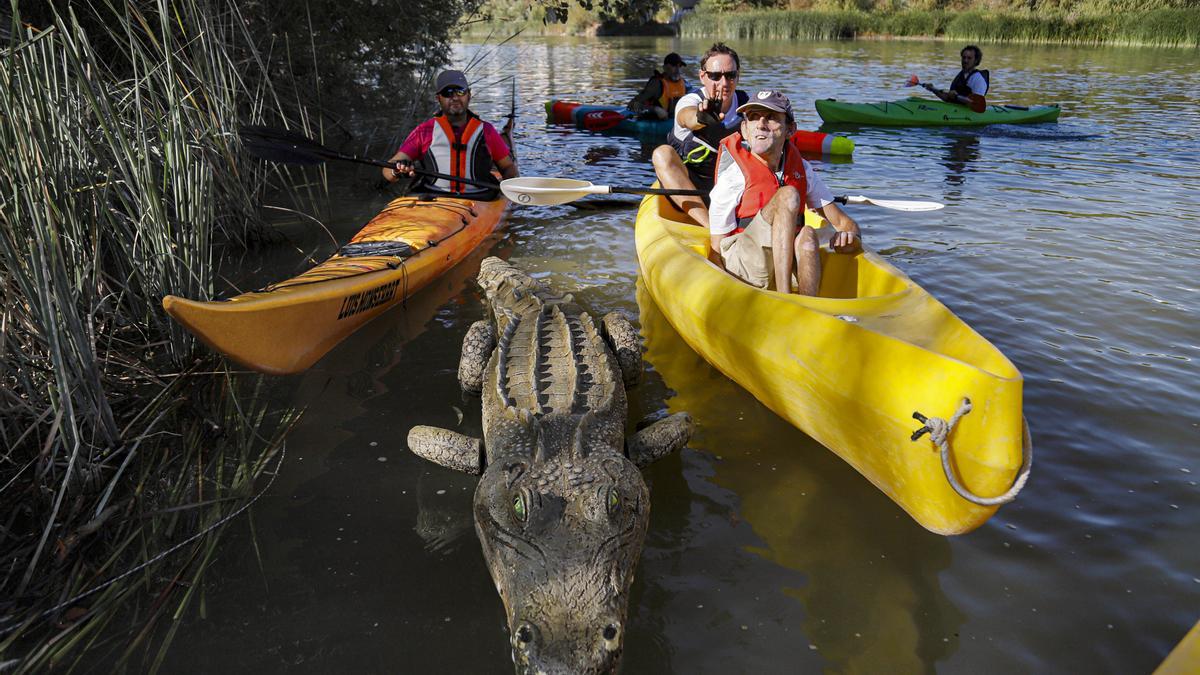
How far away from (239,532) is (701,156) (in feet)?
17.3

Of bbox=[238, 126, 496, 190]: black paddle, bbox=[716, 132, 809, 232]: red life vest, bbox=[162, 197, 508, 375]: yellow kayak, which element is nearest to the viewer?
bbox=[162, 197, 508, 375]: yellow kayak

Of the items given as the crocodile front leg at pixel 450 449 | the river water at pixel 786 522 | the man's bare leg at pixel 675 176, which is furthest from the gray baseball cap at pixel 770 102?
the crocodile front leg at pixel 450 449

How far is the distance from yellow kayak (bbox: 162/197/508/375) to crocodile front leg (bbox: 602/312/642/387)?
191 cm

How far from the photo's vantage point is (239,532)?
3.37 m

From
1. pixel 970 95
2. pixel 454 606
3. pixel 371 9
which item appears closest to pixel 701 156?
pixel 454 606

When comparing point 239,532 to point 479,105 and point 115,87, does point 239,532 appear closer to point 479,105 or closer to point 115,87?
point 115,87

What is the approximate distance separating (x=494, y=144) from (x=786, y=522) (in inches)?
207

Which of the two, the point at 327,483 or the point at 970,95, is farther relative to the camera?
the point at 970,95

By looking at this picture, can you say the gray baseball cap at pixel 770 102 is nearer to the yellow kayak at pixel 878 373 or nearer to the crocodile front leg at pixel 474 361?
the yellow kayak at pixel 878 373

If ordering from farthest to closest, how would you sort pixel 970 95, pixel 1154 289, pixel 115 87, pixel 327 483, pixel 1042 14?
1. pixel 1042 14
2. pixel 970 95
3. pixel 1154 289
4. pixel 115 87
5. pixel 327 483

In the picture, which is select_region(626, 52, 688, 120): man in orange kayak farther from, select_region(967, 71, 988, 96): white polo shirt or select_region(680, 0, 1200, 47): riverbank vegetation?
select_region(680, 0, 1200, 47): riverbank vegetation

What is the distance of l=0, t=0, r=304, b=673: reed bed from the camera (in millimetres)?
2904

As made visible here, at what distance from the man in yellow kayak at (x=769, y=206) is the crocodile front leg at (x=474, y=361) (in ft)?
5.89

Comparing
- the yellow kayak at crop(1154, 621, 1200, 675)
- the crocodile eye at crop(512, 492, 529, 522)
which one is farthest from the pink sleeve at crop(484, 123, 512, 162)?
the yellow kayak at crop(1154, 621, 1200, 675)
